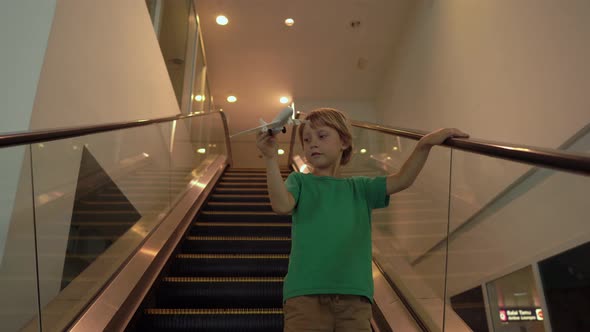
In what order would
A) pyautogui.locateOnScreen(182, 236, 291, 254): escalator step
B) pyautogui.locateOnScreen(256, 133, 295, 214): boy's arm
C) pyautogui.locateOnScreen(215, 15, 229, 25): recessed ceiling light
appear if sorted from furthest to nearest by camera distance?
pyautogui.locateOnScreen(215, 15, 229, 25): recessed ceiling light, pyautogui.locateOnScreen(182, 236, 291, 254): escalator step, pyautogui.locateOnScreen(256, 133, 295, 214): boy's arm

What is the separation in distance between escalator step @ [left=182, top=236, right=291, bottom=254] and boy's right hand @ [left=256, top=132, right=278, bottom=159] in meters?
2.52

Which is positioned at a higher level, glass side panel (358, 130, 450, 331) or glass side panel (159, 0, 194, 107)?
glass side panel (159, 0, 194, 107)

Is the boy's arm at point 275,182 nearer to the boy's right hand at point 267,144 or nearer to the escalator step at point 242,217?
the boy's right hand at point 267,144

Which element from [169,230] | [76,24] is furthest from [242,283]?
[76,24]

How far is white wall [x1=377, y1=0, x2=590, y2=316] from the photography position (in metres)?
1.77

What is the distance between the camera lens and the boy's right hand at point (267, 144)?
1.67 metres

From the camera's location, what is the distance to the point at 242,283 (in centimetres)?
333

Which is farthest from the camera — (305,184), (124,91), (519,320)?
(124,91)

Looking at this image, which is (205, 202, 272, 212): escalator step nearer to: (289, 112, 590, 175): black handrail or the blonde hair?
the blonde hair

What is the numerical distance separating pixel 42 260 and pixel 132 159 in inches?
61.4

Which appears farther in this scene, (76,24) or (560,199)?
(76,24)

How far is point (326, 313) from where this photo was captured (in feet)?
5.42

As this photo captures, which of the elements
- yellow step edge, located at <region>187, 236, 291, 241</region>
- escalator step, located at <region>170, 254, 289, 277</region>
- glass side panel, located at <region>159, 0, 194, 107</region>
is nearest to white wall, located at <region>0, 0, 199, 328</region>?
escalator step, located at <region>170, 254, 289, 277</region>

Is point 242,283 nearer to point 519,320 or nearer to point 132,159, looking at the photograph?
point 132,159
